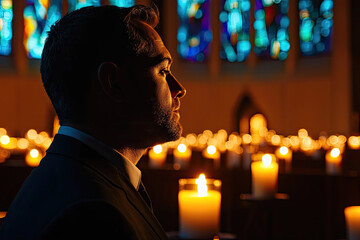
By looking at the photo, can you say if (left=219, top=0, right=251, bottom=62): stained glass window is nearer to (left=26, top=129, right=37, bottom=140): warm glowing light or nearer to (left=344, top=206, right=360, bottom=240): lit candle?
(left=26, top=129, right=37, bottom=140): warm glowing light

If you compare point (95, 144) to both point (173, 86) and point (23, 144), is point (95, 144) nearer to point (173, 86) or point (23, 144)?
point (173, 86)

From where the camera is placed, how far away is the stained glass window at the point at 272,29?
53.1ft

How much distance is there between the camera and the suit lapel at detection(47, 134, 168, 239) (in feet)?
3.74

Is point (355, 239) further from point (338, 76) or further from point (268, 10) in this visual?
point (268, 10)

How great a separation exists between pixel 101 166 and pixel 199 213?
503 millimetres

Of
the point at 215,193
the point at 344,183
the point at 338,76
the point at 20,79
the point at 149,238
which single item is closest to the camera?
the point at 149,238

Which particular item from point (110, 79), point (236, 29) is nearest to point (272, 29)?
point (236, 29)

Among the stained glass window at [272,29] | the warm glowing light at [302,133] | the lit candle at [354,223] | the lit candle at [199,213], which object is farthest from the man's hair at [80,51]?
the stained glass window at [272,29]

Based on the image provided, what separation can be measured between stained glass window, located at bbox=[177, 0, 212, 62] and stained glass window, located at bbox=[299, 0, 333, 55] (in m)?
2.90

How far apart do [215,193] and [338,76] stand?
1419cm

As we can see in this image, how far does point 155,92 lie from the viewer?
139 cm

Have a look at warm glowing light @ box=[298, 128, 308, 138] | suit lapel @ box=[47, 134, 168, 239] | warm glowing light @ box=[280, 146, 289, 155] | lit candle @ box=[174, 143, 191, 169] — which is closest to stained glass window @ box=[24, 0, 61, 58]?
warm glowing light @ box=[298, 128, 308, 138]

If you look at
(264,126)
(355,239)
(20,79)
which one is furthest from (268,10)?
(355,239)

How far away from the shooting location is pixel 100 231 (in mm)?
935
